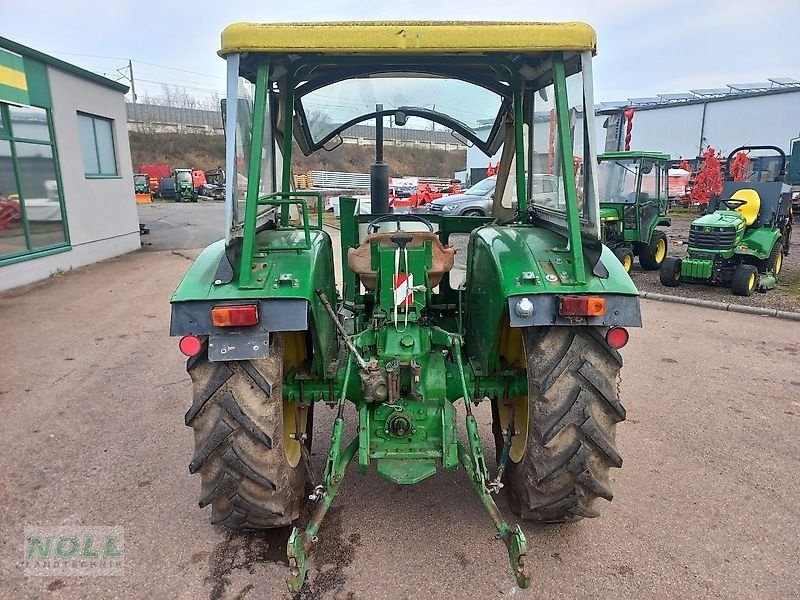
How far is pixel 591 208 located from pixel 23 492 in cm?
368

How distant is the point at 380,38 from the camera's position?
7.84ft

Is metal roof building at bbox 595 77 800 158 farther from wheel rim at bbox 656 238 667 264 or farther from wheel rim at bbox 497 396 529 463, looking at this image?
wheel rim at bbox 497 396 529 463

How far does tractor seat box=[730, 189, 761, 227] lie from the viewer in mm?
9664

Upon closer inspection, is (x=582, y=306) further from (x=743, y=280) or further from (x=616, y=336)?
(x=743, y=280)

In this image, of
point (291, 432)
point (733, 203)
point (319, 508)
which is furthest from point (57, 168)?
point (733, 203)

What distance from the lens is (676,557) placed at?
2.89 m

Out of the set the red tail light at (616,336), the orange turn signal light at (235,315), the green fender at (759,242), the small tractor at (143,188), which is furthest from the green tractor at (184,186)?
the red tail light at (616,336)

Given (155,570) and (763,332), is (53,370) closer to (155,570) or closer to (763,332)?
(155,570)

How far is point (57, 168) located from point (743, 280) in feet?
39.3

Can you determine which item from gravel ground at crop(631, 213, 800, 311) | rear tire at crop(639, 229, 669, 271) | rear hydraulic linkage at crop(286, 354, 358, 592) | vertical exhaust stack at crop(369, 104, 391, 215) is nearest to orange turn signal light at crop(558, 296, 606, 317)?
rear hydraulic linkage at crop(286, 354, 358, 592)

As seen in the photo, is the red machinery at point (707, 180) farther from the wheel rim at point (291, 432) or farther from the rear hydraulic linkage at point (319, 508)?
the rear hydraulic linkage at point (319, 508)

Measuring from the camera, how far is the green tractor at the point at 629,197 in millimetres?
10625

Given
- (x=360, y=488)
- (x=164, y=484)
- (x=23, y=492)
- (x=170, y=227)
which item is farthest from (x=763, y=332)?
(x=170, y=227)

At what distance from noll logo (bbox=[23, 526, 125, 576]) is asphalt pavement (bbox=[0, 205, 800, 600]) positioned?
51 mm
